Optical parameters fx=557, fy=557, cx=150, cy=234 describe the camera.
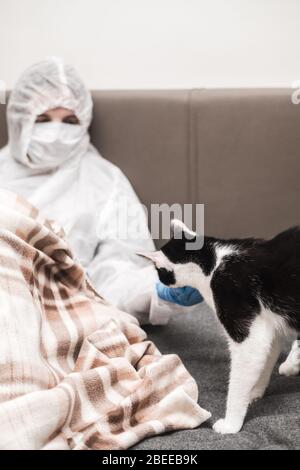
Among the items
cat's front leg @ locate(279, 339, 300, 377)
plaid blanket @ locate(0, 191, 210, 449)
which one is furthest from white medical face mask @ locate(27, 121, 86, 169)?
cat's front leg @ locate(279, 339, 300, 377)

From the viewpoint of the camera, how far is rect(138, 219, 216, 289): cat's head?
1.01 m

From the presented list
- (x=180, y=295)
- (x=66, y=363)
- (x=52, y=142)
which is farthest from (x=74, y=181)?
(x=66, y=363)

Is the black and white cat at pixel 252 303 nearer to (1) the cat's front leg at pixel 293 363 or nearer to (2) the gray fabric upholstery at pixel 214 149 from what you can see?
(1) the cat's front leg at pixel 293 363

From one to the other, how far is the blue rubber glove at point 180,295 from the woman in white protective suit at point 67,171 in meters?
0.28

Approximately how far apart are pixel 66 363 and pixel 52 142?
76cm

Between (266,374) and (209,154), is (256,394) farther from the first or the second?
(209,154)

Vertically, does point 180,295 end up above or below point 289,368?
above

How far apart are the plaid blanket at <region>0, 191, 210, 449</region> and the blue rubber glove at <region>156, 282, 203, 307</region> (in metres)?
0.11

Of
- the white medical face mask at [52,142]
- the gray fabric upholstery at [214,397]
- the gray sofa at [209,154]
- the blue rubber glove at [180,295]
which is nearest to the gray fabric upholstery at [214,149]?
the gray sofa at [209,154]

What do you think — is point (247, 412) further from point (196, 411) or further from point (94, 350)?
point (94, 350)

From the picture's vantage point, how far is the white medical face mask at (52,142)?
1.59 meters

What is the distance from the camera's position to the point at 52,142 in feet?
5.21

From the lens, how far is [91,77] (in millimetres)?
1837

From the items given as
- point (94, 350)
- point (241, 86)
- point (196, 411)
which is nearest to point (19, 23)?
point (241, 86)
